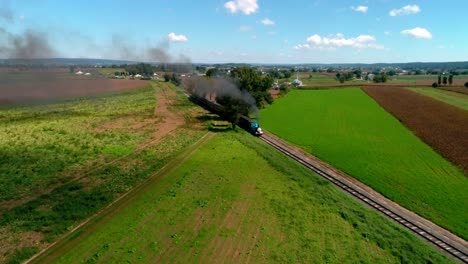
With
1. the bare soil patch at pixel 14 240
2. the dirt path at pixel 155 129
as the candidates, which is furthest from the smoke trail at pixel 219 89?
the bare soil patch at pixel 14 240

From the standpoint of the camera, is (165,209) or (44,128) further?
(44,128)

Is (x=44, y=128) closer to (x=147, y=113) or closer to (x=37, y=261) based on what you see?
(x=147, y=113)

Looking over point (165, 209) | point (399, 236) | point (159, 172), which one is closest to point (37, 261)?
point (165, 209)

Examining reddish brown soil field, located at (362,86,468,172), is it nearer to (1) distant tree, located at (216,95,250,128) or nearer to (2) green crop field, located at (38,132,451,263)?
(2) green crop field, located at (38,132,451,263)

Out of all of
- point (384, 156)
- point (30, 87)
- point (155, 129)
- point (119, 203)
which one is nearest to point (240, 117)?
point (155, 129)

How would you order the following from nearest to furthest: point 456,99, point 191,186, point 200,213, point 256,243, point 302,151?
point 256,243 < point 200,213 < point 191,186 < point 302,151 < point 456,99

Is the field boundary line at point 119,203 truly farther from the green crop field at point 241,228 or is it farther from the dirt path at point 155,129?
the dirt path at point 155,129

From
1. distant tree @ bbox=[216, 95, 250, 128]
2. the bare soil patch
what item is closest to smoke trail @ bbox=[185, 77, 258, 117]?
distant tree @ bbox=[216, 95, 250, 128]
